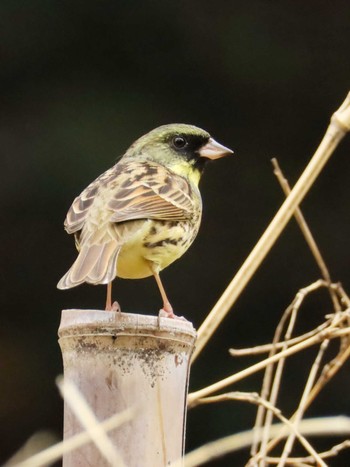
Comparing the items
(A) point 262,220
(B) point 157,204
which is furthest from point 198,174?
(A) point 262,220

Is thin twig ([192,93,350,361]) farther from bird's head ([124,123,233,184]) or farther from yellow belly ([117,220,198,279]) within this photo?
bird's head ([124,123,233,184])

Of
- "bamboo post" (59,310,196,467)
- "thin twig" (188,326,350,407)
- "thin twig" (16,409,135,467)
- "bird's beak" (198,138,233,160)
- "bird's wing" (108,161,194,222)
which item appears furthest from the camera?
"bird's beak" (198,138,233,160)

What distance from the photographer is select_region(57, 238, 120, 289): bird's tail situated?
7.86ft

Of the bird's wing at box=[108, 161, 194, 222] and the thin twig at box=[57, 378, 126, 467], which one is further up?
the bird's wing at box=[108, 161, 194, 222]

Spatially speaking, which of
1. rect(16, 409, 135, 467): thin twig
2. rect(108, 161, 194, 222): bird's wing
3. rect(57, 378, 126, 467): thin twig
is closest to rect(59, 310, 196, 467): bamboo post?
rect(16, 409, 135, 467): thin twig

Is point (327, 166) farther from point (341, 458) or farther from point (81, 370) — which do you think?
point (81, 370)

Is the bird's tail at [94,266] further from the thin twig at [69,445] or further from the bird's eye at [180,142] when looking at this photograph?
the bird's eye at [180,142]

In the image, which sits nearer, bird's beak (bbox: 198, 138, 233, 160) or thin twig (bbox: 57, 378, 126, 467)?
thin twig (bbox: 57, 378, 126, 467)

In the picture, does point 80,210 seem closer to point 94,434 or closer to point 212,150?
point 212,150

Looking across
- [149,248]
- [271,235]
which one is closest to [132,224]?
[149,248]

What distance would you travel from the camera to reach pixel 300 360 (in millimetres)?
5941

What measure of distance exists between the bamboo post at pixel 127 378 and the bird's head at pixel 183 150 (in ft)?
5.12

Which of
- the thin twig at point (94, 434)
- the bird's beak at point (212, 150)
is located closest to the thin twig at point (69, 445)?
the thin twig at point (94, 434)

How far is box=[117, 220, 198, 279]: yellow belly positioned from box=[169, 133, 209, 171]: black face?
0.57m
